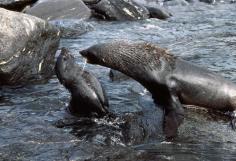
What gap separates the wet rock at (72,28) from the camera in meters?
13.6

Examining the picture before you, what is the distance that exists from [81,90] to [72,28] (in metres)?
7.06

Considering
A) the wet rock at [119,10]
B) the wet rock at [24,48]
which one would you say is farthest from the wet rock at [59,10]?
the wet rock at [24,48]

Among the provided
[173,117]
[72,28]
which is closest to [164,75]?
[173,117]

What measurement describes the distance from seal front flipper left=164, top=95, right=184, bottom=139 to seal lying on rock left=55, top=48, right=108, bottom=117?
870 mm

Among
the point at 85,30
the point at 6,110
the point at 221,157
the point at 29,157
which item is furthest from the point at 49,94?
the point at 85,30

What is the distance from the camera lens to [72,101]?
7270 millimetres

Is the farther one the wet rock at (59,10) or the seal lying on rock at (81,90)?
the wet rock at (59,10)

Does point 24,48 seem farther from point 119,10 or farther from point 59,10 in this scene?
point 119,10

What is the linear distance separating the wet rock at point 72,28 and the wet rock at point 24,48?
12.6ft

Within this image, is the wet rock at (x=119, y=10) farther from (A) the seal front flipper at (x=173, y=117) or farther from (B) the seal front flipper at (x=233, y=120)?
(A) the seal front flipper at (x=173, y=117)

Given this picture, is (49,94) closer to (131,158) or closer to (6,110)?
(6,110)

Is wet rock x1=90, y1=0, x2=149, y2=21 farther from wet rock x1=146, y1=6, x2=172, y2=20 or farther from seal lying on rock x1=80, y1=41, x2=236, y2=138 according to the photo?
seal lying on rock x1=80, y1=41, x2=236, y2=138

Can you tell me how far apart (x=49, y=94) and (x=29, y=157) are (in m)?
2.63

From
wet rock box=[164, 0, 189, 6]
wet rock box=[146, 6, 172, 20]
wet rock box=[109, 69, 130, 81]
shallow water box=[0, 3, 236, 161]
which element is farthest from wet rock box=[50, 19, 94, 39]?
wet rock box=[164, 0, 189, 6]
